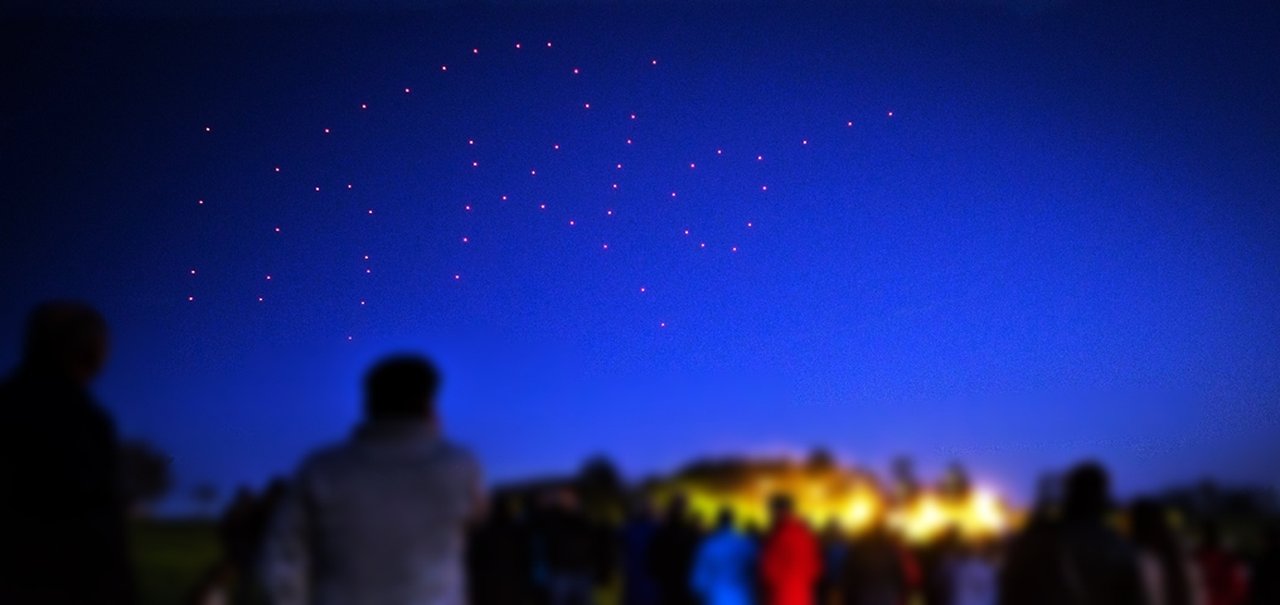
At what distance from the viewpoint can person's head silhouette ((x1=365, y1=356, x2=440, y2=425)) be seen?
351 centimetres

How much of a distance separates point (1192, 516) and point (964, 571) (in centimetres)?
187

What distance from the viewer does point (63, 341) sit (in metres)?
3.32

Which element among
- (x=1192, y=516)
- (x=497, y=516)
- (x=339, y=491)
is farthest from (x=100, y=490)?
(x=1192, y=516)

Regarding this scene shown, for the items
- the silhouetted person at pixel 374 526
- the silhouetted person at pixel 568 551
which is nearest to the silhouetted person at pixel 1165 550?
the silhouetted person at pixel 374 526

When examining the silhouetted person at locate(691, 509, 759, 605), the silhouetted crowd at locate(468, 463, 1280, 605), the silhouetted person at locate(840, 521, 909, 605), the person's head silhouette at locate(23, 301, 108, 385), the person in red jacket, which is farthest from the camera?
the silhouetted person at locate(691, 509, 759, 605)

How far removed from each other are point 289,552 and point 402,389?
45cm

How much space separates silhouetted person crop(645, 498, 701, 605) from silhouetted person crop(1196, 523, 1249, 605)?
392cm

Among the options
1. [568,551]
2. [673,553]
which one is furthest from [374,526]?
[673,553]

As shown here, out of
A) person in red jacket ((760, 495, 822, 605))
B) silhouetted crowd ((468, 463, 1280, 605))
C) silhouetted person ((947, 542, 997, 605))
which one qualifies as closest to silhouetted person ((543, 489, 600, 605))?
silhouetted crowd ((468, 463, 1280, 605))

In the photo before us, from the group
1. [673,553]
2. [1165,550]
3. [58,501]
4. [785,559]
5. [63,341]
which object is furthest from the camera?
[673,553]

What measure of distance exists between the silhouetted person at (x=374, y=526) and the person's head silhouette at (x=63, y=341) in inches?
21.4

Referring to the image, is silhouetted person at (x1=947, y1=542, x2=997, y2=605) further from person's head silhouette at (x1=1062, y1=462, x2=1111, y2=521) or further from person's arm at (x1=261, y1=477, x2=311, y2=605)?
person's arm at (x1=261, y1=477, x2=311, y2=605)

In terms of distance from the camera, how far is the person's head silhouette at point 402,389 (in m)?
3.51

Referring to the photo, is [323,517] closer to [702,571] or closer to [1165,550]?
[1165,550]
